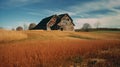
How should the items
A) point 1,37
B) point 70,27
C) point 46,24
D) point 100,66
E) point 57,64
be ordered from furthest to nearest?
point 70,27 < point 46,24 < point 1,37 < point 57,64 < point 100,66

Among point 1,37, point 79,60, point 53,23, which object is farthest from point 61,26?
point 79,60

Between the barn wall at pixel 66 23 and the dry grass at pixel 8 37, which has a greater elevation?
the barn wall at pixel 66 23

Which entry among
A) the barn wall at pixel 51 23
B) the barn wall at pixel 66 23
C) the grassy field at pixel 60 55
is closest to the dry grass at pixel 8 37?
the grassy field at pixel 60 55

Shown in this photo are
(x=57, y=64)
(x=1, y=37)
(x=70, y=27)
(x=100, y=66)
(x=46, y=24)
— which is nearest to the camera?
(x=100, y=66)

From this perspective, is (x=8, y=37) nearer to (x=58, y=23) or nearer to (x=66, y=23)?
(x=58, y=23)

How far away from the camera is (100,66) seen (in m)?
7.92

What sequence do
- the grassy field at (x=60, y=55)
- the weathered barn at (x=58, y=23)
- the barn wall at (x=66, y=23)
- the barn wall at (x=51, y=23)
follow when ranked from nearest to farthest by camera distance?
the grassy field at (x=60, y=55), the barn wall at (x=51, y=23), the weathered barn at (x=58, y=23), the barn wall at (x=66, y=23)

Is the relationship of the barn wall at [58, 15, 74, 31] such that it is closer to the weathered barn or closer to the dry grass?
the weathered barn

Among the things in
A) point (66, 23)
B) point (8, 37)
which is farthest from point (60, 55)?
point (66, 23)

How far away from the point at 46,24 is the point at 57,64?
54547mm

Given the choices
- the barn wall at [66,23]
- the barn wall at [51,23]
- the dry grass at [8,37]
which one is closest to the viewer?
the dry grass at [8,37]

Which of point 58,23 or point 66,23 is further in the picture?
point 66,23

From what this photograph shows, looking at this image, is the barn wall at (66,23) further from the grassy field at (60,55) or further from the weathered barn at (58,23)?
the grassy field at (60,55)

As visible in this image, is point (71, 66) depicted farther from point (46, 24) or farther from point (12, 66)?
point (46, 24)
